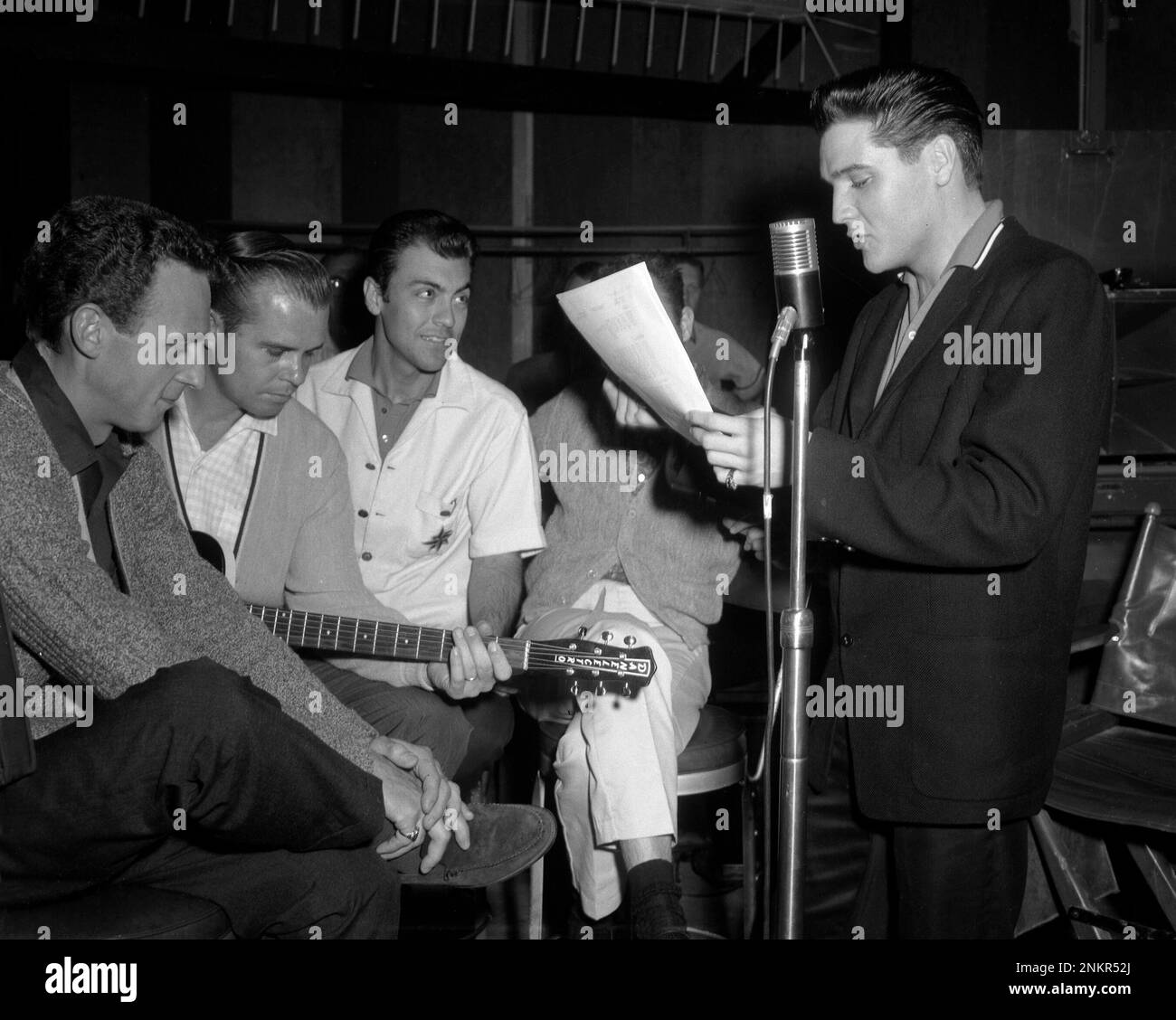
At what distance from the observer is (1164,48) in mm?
3328

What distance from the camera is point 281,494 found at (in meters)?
2.58

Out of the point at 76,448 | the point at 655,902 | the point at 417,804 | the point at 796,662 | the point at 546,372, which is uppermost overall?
the point at 546,372

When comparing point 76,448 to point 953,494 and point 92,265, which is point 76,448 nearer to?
point 92,265

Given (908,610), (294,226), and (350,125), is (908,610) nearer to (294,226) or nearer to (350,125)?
(294,226)

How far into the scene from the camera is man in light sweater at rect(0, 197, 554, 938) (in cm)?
155

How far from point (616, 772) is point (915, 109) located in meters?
1.38

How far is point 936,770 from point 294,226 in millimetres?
3292

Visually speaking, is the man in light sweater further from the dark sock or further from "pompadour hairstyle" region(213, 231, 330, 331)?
"pompadour hairstyle" region(213, 231, 330, 331)

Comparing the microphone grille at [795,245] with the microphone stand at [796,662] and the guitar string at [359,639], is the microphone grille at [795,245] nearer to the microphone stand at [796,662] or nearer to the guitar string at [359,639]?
the microphone stand at [796,662]

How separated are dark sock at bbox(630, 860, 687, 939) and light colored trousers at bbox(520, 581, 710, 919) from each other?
7 centimetres

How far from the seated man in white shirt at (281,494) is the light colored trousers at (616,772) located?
32cm

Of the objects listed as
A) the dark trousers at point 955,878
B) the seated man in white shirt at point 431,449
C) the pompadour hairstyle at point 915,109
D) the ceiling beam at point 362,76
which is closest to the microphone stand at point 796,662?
the dark trousers at point 955,878

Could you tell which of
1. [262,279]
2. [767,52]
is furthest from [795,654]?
[767,52]

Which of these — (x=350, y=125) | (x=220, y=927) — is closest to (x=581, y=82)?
(x=350, y=125)
